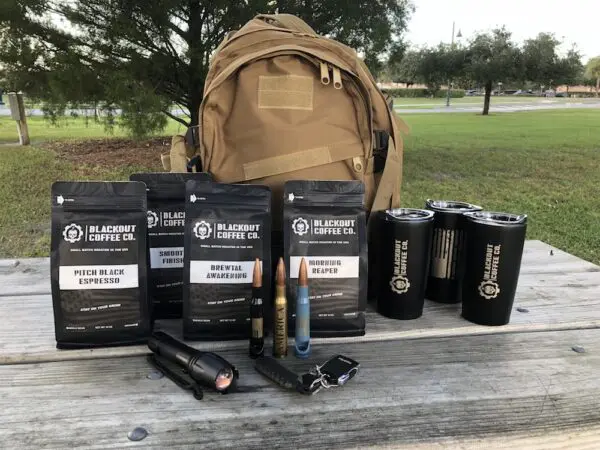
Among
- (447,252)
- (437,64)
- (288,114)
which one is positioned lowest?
(447,252)

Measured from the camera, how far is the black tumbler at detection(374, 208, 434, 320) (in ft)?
4.60

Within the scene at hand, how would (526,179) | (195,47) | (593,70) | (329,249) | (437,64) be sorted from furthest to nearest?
(593,70), (437,64), (526,179), (195,47), (329,249)

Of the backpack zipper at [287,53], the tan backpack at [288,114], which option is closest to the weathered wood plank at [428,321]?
the tan backpack at [288,114]

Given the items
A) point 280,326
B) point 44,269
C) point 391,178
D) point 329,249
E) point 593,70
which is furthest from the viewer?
point 593,70

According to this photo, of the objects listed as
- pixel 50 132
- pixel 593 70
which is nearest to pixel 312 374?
pixel 50 132

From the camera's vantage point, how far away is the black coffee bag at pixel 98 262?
1244 mm

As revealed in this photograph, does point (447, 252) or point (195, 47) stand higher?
point (195, 47)

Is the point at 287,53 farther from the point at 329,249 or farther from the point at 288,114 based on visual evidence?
the point at 329,249

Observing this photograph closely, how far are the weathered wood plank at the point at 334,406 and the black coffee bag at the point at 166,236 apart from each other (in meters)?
0.25

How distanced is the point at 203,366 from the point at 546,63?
90.8 ft

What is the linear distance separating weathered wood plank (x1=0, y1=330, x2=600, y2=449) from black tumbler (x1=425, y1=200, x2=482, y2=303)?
0.32 meters

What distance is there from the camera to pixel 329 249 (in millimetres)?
1354

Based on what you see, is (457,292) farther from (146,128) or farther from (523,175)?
(523,175)

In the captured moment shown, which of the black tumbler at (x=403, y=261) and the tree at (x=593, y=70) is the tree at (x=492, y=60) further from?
the tree at (x=593, y=70)
